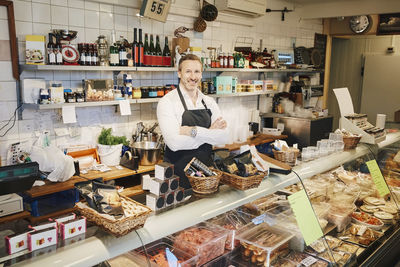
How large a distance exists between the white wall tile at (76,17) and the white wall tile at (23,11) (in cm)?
42

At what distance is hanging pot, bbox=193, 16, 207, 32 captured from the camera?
5.03 metres

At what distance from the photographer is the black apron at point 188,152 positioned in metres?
3.15

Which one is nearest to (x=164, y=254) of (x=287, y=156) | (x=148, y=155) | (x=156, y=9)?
(x=287, y=156)

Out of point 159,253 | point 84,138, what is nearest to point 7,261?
point 159,253

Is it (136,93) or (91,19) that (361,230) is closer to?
(136,93)

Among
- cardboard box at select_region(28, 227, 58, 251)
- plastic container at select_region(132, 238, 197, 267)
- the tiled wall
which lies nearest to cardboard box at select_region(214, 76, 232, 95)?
the tiled wall

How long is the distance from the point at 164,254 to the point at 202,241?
Result: 8.7 inches

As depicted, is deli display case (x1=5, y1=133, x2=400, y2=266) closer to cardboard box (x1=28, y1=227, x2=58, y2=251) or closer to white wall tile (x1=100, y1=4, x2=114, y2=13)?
cardboard box (x1=28, y1=227, x2=58, y2=251)

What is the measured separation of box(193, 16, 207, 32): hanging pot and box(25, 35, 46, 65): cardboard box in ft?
7.30

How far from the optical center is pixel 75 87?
396cm

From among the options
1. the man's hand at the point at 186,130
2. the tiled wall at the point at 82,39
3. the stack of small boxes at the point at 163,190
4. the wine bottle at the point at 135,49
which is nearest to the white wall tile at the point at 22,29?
the tiled wall at the point at 82,39

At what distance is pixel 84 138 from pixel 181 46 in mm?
1652

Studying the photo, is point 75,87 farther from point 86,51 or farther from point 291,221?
point 291,221

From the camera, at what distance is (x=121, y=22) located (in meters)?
4.24
